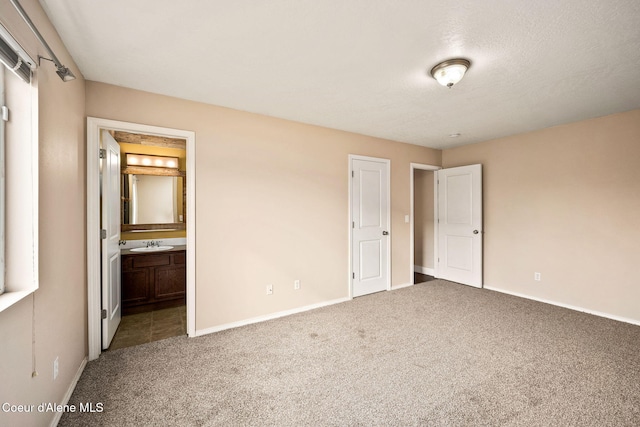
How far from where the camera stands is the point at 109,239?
2605 millimetres

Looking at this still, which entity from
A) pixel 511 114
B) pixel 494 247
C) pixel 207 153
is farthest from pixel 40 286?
pixel 494 247

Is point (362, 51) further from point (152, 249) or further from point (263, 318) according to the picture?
point (152, 249)

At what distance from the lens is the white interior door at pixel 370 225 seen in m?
3.97

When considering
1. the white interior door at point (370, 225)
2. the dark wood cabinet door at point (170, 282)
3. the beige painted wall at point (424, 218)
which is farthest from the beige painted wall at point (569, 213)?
the dark wood cabinet door at point (170, 282)

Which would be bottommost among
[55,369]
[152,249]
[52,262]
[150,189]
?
[55,369]

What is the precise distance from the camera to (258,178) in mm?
3162

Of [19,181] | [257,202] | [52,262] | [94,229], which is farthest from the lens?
[257,202]

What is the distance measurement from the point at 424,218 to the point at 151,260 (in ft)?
15.7

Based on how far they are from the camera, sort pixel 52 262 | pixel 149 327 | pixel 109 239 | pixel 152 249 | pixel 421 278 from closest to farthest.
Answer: pixel 52 262
pixel 109 239
pixel 149 327
pixel 152 249
pixel 421 278

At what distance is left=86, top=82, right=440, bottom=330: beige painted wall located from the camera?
2814mm

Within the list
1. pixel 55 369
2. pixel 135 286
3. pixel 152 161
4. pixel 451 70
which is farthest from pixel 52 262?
pixel 451 70

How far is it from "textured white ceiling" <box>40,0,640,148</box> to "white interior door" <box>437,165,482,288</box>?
5.36ft

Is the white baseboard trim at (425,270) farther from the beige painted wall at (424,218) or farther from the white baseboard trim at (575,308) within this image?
the white baseboard trim at (575,308)

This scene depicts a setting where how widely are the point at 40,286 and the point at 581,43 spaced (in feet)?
12.0
